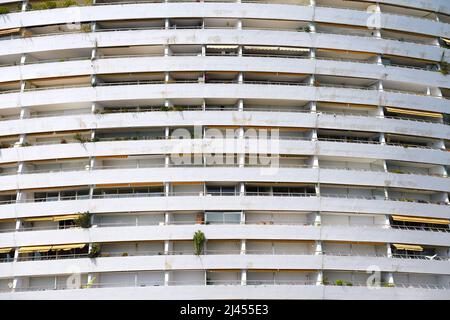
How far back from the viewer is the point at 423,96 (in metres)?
43.0

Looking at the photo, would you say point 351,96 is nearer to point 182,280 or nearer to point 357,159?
point 357,159

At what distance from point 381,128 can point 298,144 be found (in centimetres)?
721

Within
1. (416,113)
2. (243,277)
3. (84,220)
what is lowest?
(243,277)

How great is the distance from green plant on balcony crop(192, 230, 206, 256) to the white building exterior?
1.49 feet

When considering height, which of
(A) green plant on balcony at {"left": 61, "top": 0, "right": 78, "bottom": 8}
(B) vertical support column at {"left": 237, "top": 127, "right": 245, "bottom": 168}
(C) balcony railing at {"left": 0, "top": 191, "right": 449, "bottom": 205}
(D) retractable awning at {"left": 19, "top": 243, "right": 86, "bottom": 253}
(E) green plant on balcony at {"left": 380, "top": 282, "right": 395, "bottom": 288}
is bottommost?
(E) green plant on balcony at {"left": 380, "top": 282, "right": 395, "bottom": 288}

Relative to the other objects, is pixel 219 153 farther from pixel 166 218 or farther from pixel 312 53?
pixel 312 53

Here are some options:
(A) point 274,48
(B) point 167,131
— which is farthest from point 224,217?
(A) point 274,48

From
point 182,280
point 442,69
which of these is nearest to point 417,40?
point 442,69

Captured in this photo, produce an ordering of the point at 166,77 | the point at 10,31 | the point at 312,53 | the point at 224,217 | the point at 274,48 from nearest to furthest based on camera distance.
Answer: the point at 224,217 → the point at 166,77 → the point at 274,48 → the point at 312,53 → the point at 10,31

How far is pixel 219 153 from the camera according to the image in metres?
39.1

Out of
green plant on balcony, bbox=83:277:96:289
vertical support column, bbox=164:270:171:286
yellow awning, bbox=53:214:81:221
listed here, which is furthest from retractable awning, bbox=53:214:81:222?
vertical support column, bbox=164:270:171:286

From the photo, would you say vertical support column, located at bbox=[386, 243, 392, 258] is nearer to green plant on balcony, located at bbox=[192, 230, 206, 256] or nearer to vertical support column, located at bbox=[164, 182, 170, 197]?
green plant on balcony, located at bbox=[192, 230, 206, 256]

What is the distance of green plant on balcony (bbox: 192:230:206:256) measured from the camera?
37.0 meters

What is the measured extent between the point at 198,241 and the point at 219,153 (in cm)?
687
